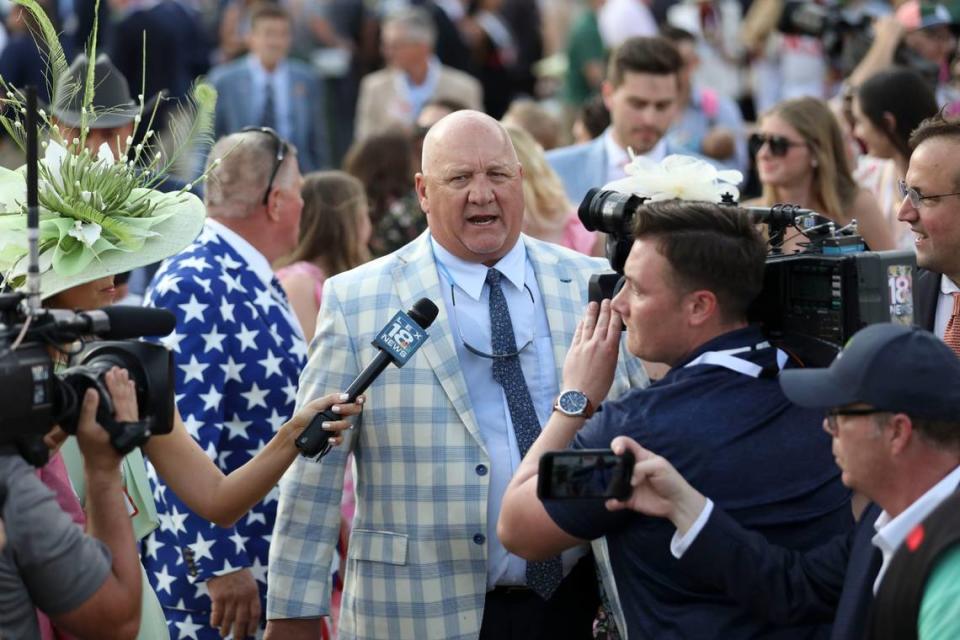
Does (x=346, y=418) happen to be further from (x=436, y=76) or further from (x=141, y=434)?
(x=436, y=76)

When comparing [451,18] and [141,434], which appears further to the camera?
[451,18]

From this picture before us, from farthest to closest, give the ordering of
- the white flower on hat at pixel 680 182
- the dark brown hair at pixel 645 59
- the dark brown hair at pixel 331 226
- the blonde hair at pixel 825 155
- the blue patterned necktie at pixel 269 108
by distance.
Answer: the blue patterned necktie at pixel 269 108 < the dark brown hair at pixel 645 59 < the blonde hair at pixel 825 155 < the dark brown hair at pixel 331 226 < the white flower on hat at pixel 680 182

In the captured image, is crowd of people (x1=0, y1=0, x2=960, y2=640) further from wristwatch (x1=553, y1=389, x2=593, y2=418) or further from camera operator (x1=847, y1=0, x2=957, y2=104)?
camera operator (x1=847, y1=0, x2=957, y2=104)

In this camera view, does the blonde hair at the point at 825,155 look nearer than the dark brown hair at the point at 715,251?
No

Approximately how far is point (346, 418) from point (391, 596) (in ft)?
2.12

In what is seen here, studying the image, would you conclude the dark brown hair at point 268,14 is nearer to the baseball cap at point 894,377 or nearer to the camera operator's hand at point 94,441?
the camera operator's hand at point 94,441

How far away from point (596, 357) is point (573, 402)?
7.0 inches

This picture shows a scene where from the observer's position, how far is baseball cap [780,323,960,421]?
10.1 ft

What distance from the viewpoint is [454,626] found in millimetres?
4422

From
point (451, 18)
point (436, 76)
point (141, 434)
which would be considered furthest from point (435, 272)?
point (451, 18)

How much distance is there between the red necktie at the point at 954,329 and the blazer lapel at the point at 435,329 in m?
1.61

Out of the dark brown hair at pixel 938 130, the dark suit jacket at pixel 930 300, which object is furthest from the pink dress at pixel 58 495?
the dark brown hair at pixel 938 130

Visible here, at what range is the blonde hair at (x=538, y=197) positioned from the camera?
7.09 metres

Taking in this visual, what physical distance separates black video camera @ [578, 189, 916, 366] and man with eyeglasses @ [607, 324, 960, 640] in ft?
1.09
